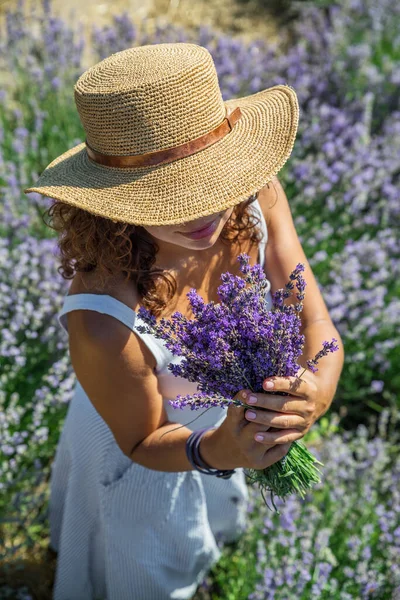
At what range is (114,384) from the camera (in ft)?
5.33

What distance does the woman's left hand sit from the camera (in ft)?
4.32

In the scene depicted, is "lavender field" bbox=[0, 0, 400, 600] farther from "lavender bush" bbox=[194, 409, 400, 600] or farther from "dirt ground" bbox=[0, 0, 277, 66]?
"dirt ground" bbox=[0, 0, 277, 66]

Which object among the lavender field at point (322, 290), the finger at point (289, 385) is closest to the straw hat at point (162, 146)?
the finger at point (289, 385)

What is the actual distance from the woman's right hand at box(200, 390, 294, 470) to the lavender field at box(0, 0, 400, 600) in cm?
74

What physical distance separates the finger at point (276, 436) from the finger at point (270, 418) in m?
0.02

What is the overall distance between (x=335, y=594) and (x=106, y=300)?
1273 millimetres

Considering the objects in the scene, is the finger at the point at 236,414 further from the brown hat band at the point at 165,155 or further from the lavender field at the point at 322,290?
the lavender field at the point at 322,290

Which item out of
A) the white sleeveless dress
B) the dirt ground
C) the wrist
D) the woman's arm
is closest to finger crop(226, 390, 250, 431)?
the wrist

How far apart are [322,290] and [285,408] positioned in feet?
5.76

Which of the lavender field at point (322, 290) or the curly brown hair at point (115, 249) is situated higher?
the curly brown hair at point (115, 249)

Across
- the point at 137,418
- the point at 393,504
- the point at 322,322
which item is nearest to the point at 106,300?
the point at 137,418

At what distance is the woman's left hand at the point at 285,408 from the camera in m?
1.32

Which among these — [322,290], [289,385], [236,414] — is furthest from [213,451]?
[322,290]

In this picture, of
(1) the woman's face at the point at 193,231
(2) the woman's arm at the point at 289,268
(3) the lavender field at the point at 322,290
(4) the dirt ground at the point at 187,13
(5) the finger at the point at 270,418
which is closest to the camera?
(5) the finger at the point at 270,418
